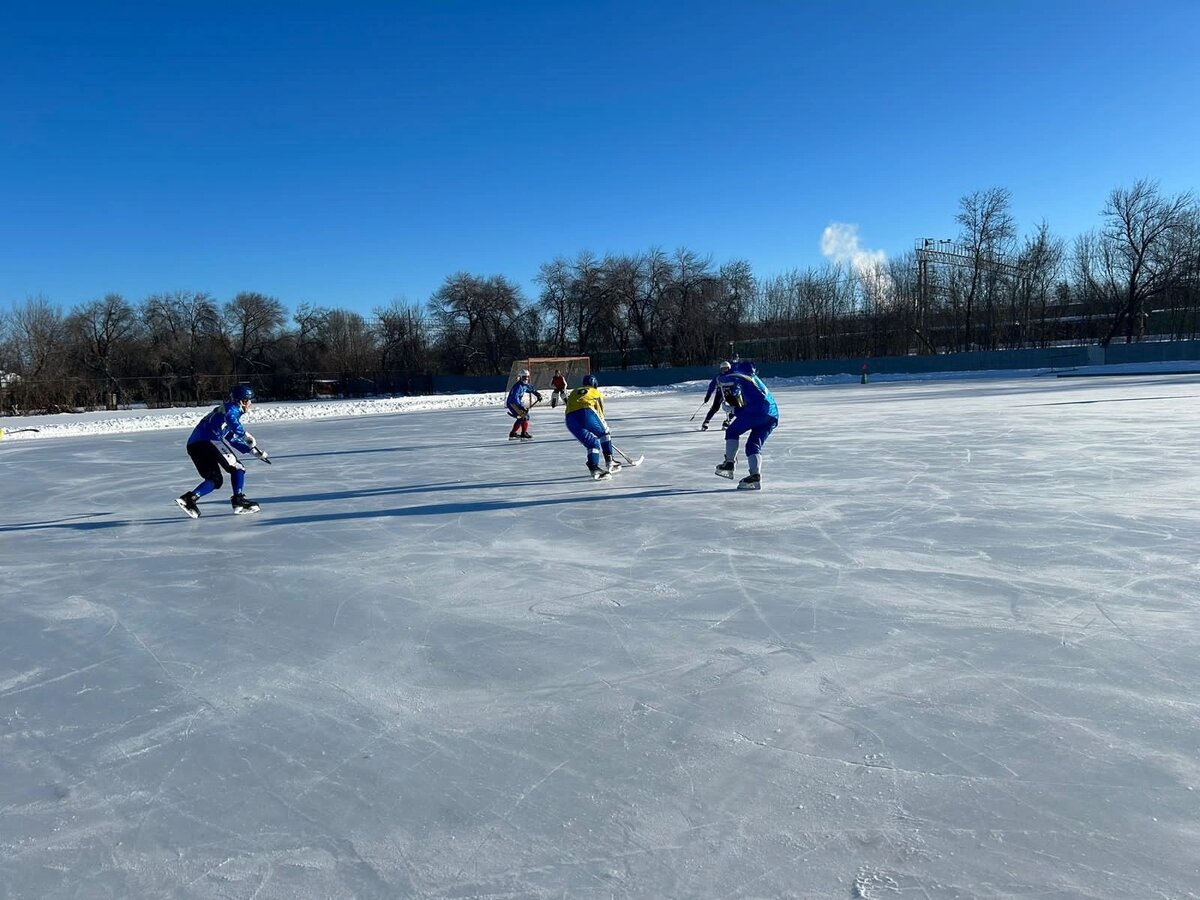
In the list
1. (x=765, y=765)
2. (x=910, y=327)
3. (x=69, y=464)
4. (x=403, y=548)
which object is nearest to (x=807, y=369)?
(x=910, y=327)

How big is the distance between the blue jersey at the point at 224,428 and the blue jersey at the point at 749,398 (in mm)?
4799

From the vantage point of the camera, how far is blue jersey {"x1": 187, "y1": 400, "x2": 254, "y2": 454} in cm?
728

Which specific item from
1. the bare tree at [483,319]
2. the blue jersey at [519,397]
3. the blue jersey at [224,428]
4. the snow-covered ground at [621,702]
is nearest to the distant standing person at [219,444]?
the blue jersey at [224,428]

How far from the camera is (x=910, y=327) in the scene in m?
47.7

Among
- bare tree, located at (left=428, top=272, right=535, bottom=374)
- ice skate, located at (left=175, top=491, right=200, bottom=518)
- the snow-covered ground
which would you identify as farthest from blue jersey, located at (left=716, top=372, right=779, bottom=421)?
bare tree, located at (left=428, top=272, right=535, bottom=374)

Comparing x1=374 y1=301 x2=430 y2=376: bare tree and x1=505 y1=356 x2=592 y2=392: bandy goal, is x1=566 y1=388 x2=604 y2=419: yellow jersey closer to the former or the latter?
x1=505 y1=356 x2=592 y2=392: bandy goal

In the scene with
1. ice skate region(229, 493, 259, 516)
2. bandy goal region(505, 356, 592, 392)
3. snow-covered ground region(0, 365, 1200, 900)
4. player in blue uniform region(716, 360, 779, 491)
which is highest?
bandy goal region(505, 356, 592, 392)

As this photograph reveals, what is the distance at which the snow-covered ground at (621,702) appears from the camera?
2.02 m

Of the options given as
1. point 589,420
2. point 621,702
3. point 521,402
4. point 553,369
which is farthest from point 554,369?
point 621,702

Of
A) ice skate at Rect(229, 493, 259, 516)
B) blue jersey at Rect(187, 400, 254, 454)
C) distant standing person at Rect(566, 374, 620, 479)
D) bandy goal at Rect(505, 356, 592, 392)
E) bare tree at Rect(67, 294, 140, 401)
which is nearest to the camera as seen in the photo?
blue jersey at Rect(187, 400, 254, 454)

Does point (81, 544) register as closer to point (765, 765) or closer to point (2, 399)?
point (765, 765)

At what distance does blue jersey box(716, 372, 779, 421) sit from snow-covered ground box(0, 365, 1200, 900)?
1.38 meters

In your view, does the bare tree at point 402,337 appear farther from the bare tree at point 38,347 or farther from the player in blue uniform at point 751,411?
the player in blue uniform at point 751,411

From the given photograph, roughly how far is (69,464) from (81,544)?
8022 mm
